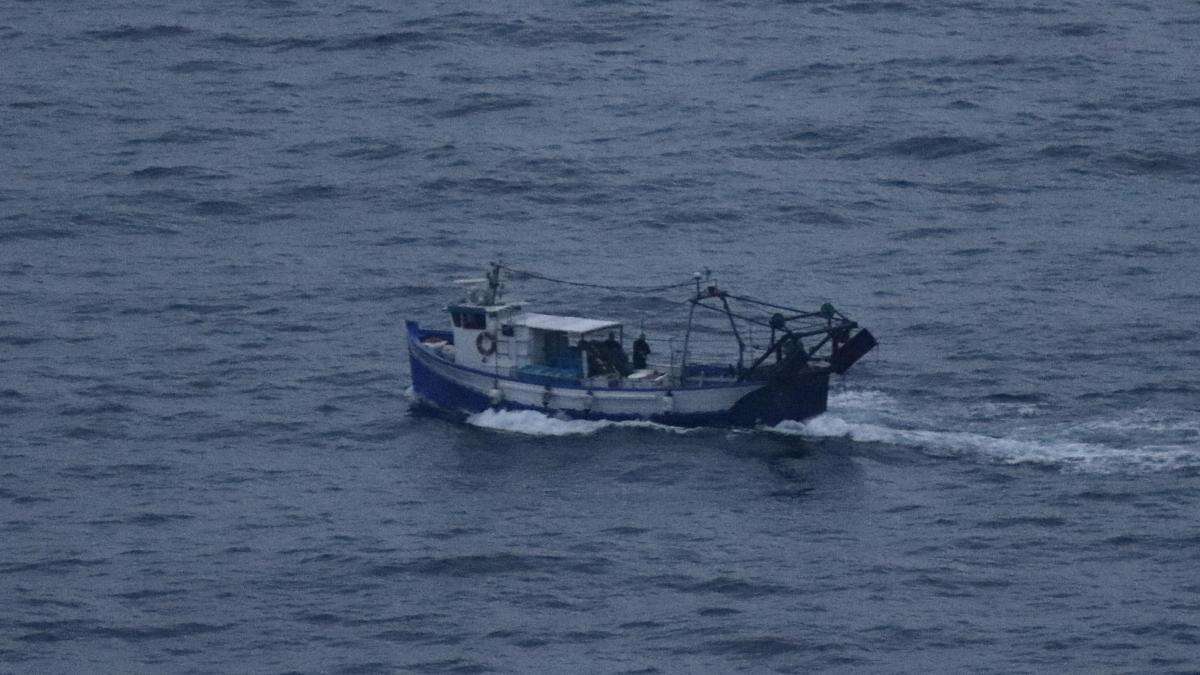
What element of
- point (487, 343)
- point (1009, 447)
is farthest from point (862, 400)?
point (487, 343)

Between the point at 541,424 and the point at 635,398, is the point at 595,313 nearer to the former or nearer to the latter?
the point at 541,424

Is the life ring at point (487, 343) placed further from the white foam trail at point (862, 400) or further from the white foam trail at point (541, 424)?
the white foam trail at point (862, 400)

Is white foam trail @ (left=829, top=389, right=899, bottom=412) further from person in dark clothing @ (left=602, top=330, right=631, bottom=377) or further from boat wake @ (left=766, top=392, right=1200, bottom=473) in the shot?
person in dark clothing @ (left=602, top=330, right=631, bottom=377)

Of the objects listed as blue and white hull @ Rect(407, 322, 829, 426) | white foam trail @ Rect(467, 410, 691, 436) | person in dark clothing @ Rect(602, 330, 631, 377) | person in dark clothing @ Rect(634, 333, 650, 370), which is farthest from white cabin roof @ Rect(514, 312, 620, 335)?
white foam trail @ Rect(467, 410, 691, 436)

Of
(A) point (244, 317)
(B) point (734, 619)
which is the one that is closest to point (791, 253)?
(A) point (244, 317)

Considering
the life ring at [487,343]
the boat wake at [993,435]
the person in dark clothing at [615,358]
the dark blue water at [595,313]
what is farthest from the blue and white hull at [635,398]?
the person in dark clothing at [615,358]

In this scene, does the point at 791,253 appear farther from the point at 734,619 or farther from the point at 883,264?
the point at 734,619
